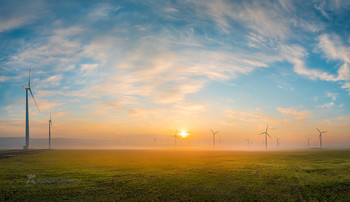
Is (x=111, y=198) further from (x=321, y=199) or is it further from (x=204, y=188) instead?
(x=321, y=199)

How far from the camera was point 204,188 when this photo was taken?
2388cm

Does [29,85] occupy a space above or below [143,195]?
above

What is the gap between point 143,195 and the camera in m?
20.9

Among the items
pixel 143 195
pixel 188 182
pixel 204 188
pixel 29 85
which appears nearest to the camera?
pixel 143 195

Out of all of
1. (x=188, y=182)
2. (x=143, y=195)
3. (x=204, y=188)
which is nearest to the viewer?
(x=143, y=195)

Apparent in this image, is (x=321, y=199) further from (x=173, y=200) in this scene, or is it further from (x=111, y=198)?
(x=111, y=198)

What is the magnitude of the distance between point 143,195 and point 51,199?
7.56m

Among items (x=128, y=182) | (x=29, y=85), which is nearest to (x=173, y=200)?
(x=128, y=182)

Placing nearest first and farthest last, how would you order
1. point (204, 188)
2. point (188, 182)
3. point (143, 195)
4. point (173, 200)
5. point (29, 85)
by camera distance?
point (173, 200) → point (143, 195) → point (204, 188) → point (188, 182) → point (29, 85)

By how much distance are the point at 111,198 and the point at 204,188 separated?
Result: 930 centimetres

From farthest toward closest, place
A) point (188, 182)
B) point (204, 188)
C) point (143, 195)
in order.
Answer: point (188, 182)
point (204, 188)
point (143, 195)

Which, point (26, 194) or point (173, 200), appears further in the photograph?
point (26, 194)

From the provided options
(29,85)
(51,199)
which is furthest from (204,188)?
(29,85)

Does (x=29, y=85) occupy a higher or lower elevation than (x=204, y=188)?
higher
